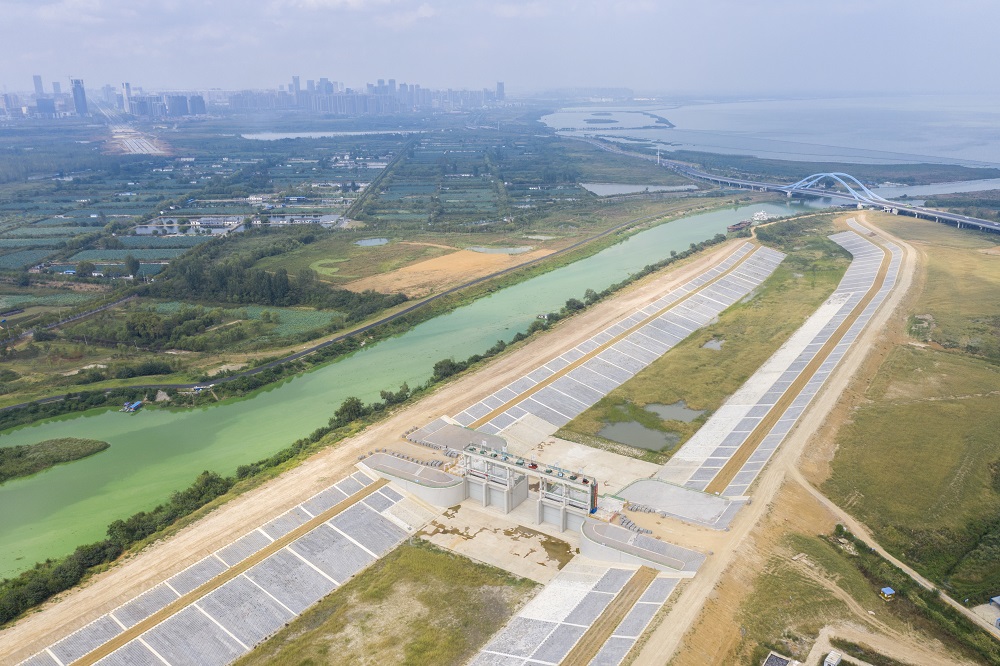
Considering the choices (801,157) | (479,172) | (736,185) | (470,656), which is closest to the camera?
(470,656)

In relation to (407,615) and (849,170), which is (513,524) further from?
(849,170)

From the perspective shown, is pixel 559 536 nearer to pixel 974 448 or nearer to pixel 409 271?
pixel 974 448

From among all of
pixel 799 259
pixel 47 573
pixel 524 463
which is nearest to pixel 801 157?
pixel 799 259

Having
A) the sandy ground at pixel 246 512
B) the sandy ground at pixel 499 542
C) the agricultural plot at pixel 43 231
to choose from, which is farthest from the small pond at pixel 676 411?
the agricultural plot at pixel 43 231

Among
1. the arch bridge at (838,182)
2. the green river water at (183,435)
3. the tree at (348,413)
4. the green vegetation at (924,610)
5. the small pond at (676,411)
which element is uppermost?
the arch bridge at (838,182)

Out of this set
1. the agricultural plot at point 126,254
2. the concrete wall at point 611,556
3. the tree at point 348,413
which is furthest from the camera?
the agricultural plot at point 126,254

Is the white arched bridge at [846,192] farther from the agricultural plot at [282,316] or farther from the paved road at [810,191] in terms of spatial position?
the agricultural plot at [282,316]
